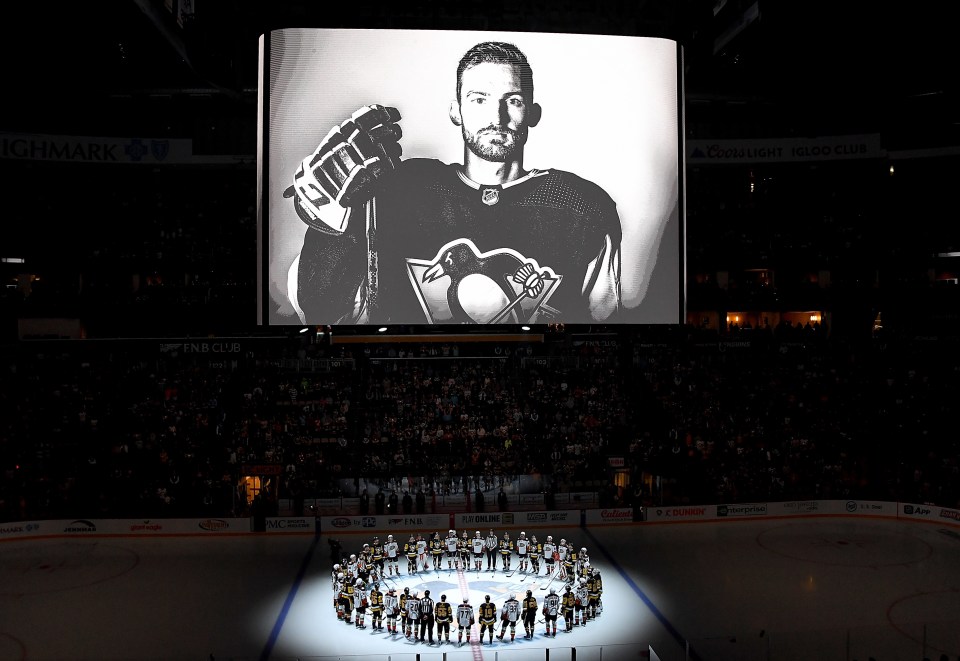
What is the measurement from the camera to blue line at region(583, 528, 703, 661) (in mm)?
15876

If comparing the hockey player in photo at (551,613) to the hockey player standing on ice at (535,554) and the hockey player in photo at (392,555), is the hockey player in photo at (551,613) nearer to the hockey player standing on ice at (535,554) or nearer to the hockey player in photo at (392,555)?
the hockey player standing on ice at (535,554)

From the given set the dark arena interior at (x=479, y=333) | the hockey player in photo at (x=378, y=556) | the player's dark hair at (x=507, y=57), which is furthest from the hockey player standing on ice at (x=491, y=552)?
the player's dark hair at (x=507, y=57)

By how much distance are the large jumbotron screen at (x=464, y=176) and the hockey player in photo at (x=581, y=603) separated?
6.54m

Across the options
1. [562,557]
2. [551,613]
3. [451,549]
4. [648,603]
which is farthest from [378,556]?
[648,603]

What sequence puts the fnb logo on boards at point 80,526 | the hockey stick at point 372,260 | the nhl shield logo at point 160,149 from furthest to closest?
the nhl shield logo at point 160,149
the fnb logo on boards at point 80,526
the hockey stick at point 372,260

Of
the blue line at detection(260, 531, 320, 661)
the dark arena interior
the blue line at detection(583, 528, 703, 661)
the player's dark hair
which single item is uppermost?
the player's dark hair

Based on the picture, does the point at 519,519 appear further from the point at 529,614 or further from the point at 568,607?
the point at 529,614

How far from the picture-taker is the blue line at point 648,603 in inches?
625

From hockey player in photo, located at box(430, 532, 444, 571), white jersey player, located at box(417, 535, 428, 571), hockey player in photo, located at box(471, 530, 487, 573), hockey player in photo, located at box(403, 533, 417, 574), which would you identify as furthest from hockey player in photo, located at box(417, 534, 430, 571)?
hockey player in photo, located at box(471, 530, 487, 573)

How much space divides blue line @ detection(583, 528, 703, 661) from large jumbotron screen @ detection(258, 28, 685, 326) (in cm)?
654

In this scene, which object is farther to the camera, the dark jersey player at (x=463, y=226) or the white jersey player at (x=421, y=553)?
the white jersey player at (x=421, y=553)

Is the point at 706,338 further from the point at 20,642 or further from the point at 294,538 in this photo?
the point at 20,642

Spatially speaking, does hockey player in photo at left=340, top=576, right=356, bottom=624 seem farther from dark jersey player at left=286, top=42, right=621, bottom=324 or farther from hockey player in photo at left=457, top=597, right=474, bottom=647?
dark jersey player at left=286, top=42, right=621, bottom=324

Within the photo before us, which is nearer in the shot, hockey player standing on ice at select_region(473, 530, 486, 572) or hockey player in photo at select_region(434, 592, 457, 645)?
hockey player in photo at select_region(434, 592, 457, 645)
